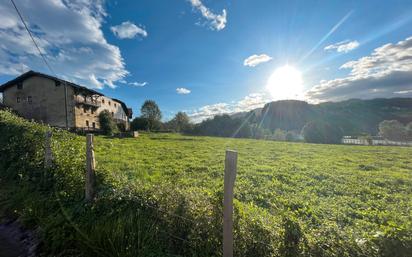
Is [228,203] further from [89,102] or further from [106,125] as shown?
[89,102]

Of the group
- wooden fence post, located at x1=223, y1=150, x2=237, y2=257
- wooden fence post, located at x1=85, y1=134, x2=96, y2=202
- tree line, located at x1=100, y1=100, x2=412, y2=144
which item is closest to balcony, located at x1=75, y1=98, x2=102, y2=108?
tree line, located at x1=100, y1=100, x2=412, y2=144

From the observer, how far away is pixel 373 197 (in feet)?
22.1

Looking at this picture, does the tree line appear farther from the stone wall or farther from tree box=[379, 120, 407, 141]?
the stone wall

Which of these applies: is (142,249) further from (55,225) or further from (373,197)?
(373,197)

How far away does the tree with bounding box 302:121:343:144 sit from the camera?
4522 cm

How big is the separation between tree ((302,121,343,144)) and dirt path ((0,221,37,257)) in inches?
1952

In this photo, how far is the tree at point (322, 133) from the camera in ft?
148

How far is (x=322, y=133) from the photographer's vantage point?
151ft

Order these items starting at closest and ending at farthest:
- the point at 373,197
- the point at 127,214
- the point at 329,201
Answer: the point at 127,214 → the point at 329,201 → the point at 373,197

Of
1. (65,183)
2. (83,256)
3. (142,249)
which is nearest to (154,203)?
(142,249)

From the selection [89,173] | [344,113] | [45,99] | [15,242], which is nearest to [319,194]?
[89,173]

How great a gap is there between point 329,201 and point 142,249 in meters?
5.80

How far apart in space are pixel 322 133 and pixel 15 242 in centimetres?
5167

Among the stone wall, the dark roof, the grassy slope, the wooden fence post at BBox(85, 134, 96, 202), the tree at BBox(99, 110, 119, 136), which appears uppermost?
the dark roof
